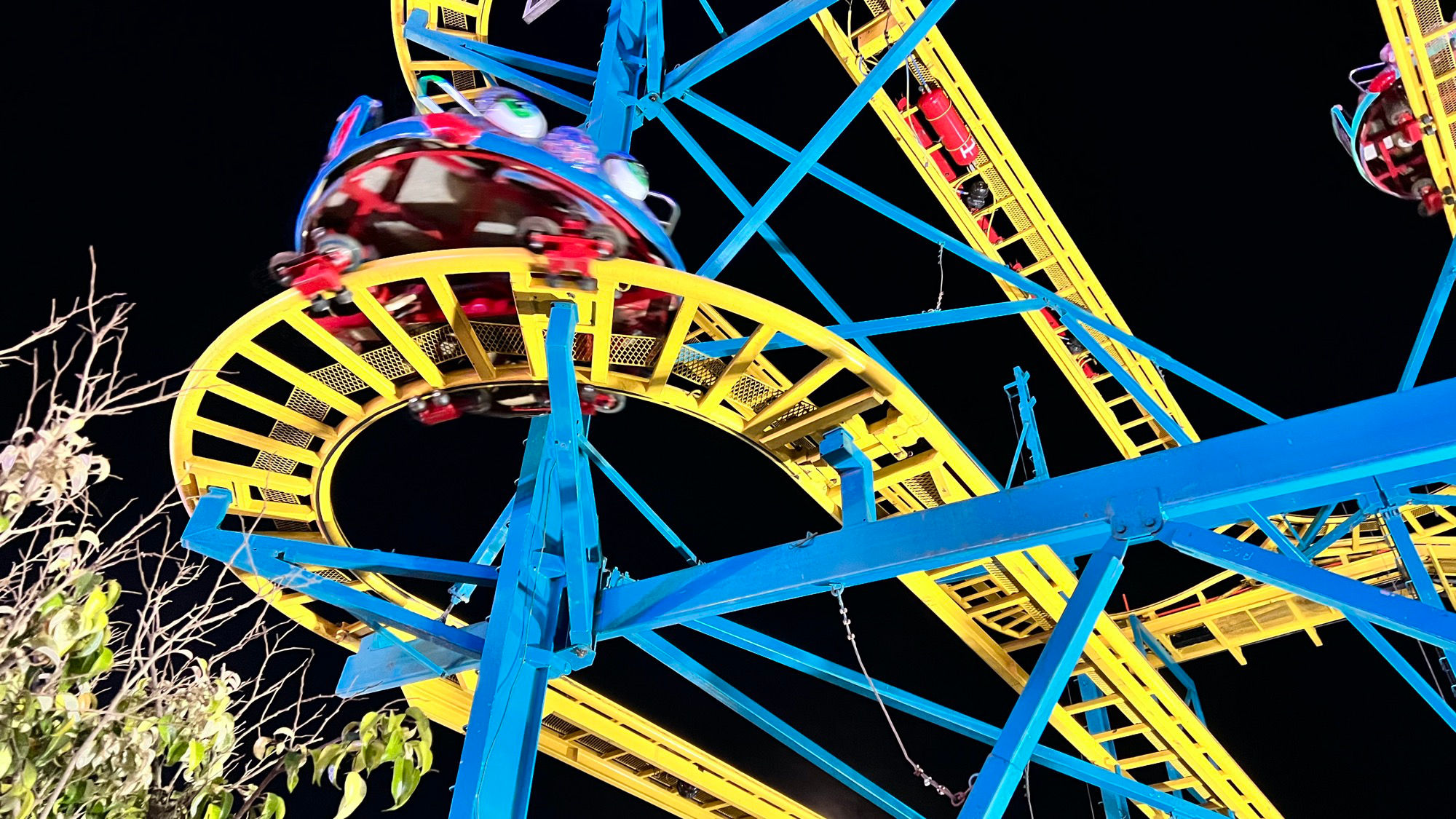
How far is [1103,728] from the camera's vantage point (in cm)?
981

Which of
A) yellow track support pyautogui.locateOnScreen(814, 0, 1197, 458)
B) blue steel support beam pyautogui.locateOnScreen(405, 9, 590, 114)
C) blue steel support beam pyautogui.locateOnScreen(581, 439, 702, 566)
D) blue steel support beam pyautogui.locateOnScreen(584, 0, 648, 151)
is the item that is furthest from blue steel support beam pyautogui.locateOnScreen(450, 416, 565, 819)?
yellow track support pyautogui.locateOnScreen(814, 0, 1197, 458)

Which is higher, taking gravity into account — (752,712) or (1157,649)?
(1157,649)

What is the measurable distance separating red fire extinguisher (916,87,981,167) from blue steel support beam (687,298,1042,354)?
2138 millimetres

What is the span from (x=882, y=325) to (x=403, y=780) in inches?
154

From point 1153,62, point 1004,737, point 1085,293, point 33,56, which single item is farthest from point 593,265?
point 1153,62

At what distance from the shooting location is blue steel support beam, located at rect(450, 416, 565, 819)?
460 centimetres

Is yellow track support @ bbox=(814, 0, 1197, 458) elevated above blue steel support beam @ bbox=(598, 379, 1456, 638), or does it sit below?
above

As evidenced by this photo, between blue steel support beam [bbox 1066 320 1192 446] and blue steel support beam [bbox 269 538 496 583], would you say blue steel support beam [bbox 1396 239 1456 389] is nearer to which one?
blue steel support beam [bbox 1066 320 1192 446]

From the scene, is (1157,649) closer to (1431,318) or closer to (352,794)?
(1431,318)

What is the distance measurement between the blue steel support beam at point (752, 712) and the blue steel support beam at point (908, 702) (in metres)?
0.24

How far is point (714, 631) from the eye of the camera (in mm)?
5691

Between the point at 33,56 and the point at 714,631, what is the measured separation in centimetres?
590

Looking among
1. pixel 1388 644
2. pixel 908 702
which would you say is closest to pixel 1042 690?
pixel 908 702

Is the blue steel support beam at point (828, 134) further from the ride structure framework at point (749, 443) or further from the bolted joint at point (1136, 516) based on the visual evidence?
the bolted joint at point (1136, 516)
